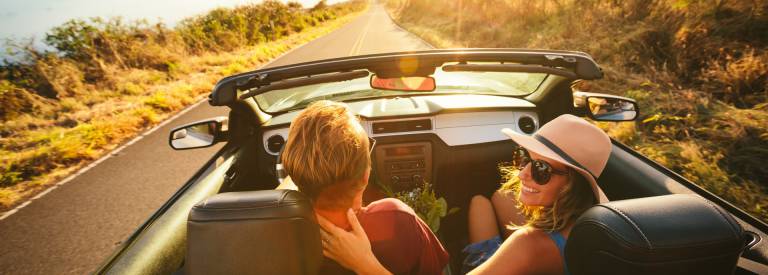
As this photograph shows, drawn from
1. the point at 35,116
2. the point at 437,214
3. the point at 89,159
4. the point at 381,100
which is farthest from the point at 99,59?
the point at 437,214

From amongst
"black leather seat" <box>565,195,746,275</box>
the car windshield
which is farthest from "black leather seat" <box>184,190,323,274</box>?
the car windshield

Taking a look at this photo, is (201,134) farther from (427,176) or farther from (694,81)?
(694,81)

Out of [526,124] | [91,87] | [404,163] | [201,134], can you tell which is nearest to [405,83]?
[404,163]

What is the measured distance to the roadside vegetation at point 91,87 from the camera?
7.07m

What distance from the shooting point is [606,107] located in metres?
2.90

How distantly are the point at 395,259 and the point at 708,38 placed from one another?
7.52m

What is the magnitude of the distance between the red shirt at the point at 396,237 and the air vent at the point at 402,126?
1533mm

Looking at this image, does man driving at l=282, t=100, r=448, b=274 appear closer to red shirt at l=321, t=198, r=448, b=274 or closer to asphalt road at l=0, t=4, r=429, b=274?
red shirt at l=321, t=198, r=448, b=274

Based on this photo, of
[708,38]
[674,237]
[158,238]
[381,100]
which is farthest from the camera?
[708,38]

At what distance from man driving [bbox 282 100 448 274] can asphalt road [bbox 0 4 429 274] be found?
3924 mm

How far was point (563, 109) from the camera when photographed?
311 centimetres

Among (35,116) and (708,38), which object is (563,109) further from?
(35,116)

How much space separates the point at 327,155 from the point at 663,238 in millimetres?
972

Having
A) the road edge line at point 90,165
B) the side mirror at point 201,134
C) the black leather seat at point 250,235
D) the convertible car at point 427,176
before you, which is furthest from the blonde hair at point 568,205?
the road edge line at point 90,165
